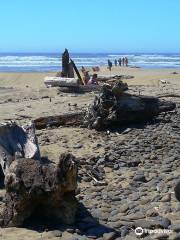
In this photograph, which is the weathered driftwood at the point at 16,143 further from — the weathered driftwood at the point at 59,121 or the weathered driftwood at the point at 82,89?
the weathered driftwood at the point at 82,89

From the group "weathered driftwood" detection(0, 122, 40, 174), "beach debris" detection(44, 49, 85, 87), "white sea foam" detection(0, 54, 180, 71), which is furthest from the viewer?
"white sea foam" detection(0, 54, 180, 71)

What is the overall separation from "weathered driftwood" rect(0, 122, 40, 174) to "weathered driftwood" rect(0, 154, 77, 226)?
4.65 feet

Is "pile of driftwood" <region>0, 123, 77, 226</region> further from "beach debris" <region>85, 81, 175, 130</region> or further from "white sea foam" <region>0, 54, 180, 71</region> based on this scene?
"white sea foam" <region>0, 54, 180, 71</region>

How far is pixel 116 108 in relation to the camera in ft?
35.4

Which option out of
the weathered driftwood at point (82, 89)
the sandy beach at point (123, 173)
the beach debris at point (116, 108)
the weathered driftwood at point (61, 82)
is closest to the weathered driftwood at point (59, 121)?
the sandy beach at point (123, 173)

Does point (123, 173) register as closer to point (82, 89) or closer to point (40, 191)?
point (40, 191)

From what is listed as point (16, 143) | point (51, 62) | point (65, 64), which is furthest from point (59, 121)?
point (51, 62)

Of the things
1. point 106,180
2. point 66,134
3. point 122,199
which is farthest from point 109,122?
Answer: point 122,199

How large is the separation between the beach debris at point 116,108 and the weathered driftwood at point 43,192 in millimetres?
4902

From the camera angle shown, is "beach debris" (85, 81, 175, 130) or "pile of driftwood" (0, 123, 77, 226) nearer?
"pile of driftwood" (0, 123, 77, 226)

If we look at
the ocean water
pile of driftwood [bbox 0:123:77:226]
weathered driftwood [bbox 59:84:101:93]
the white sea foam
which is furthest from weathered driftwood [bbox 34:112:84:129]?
the white sea foam

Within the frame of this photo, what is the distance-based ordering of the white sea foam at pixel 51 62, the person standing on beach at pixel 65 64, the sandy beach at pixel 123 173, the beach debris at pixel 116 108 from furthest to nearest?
the white sea foam at pixel 51 62 → the person standing on beach at pixel 65 64 → the beach debris at pixel 116 108 → the sandy beach at pixel 123 173

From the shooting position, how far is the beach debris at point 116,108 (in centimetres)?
1083

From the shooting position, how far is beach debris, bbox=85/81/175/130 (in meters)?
10.8
